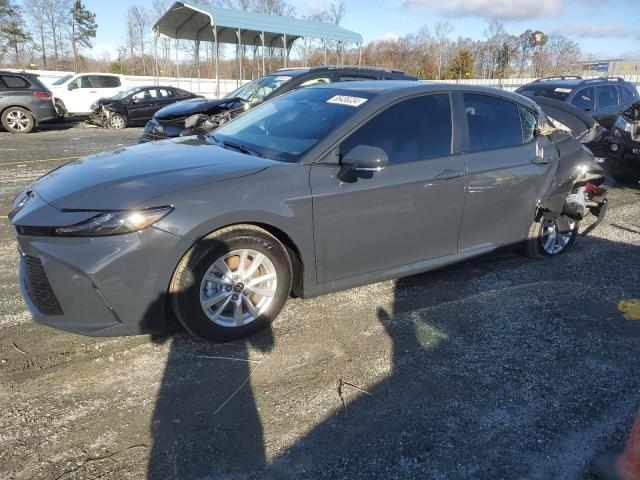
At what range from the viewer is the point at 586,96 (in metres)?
10.3

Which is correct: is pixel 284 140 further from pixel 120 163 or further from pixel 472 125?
pixel 472 125

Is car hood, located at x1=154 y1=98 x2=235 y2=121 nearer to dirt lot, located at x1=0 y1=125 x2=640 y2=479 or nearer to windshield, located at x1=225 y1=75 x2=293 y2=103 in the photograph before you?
windshield, located at x1=225 y1=75 x2=293 y2=103

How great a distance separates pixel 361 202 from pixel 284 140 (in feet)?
2.49

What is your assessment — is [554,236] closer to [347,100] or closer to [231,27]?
[347,100]

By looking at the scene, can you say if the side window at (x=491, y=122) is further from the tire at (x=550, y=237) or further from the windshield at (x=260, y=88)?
the windshield at (x=260, y=88)

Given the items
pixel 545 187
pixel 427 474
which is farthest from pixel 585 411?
pixel 545 187

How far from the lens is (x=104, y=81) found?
741 inches

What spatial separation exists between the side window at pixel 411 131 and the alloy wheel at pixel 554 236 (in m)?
1.63

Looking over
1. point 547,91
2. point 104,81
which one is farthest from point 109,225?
point 104,81

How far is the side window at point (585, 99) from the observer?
10.2 meters

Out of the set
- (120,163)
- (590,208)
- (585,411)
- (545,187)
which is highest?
(120,163)

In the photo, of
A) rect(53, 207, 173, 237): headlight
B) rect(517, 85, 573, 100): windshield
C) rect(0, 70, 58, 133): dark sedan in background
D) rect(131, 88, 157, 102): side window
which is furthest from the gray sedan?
rect(131, 88, 157, 102): side window

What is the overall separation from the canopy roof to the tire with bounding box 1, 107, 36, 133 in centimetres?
753

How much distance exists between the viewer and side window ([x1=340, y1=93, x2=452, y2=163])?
11.6ft
